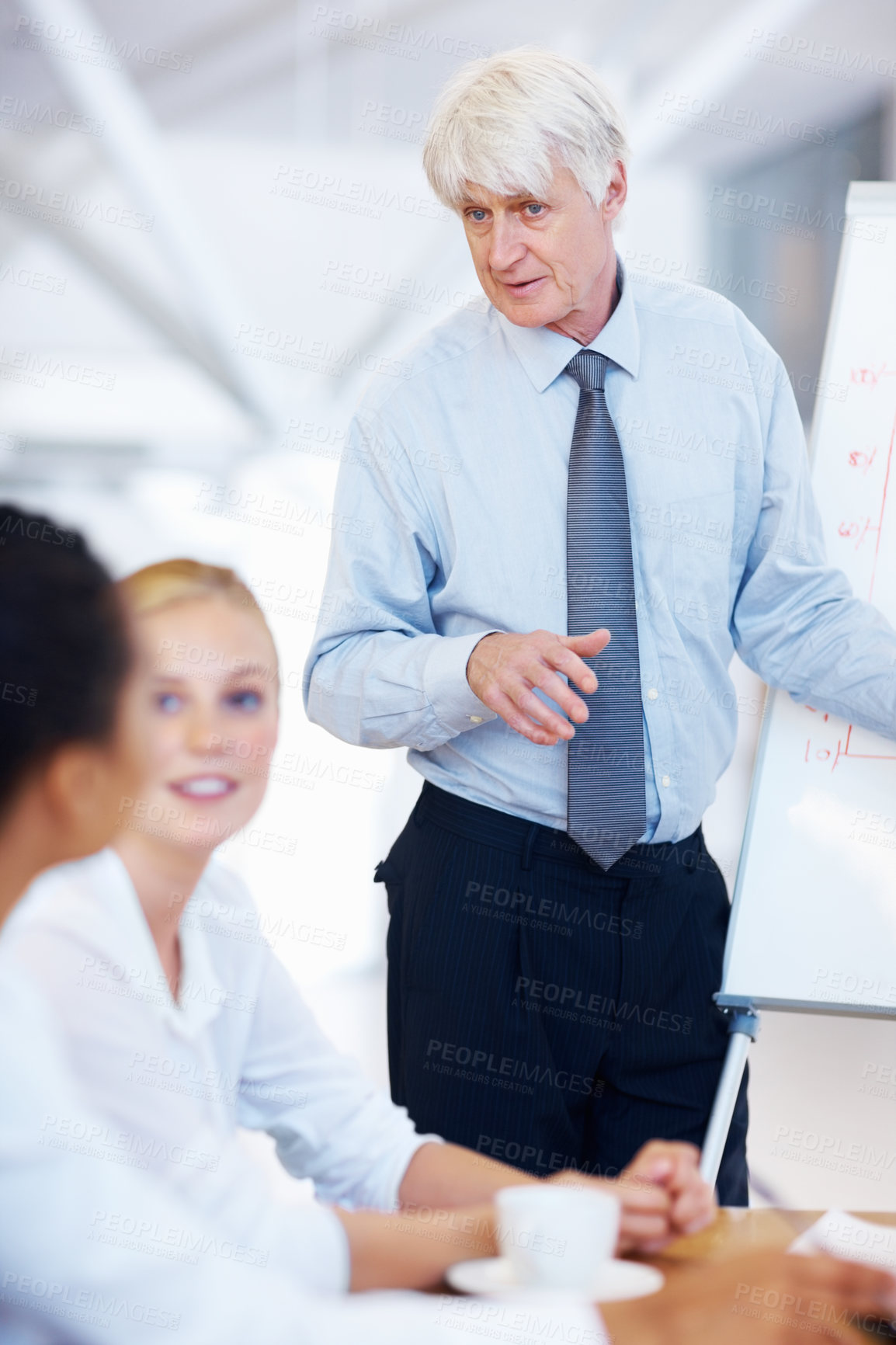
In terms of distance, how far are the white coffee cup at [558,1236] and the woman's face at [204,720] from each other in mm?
346

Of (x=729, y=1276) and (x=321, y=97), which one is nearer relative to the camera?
(x=729, y=1276)

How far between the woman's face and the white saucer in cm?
35

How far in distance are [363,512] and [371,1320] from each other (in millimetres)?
998

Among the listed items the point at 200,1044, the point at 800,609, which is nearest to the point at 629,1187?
the point at 200,1044

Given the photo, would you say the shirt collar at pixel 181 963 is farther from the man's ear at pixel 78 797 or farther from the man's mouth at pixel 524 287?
the man's mouth at pixel 524 287

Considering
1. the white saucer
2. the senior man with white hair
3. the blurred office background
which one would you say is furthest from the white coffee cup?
the blurred office background

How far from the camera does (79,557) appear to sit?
800mm

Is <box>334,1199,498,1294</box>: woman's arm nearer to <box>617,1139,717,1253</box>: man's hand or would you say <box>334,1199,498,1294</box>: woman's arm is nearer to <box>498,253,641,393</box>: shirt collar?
<box>617,1139,717,1253</box>: man's hand

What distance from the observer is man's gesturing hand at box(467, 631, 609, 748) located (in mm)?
1183

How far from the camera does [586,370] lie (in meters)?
1.58

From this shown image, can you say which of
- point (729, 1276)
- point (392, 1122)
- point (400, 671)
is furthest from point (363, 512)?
point (729, 1276)

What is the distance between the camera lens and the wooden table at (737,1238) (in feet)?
2.93

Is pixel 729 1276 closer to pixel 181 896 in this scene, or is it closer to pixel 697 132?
pixel 181 896

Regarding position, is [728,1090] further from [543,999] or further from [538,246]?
[538,246]
